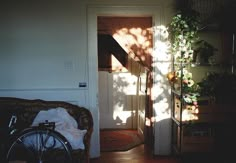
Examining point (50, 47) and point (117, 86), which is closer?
point (50, 47)

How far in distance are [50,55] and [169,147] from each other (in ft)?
6.59

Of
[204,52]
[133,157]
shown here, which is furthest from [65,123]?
[204,52]

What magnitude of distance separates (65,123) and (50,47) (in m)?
1.09

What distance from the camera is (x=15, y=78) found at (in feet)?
11.9

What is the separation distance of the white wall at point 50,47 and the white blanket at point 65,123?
0.50 meters

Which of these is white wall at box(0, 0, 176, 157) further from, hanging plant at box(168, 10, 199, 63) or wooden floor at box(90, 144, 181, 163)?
wooden floor at box(90, 144, 181, 163)

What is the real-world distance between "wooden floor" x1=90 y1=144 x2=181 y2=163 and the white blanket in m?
0.92

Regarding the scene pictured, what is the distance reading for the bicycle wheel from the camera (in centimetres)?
251

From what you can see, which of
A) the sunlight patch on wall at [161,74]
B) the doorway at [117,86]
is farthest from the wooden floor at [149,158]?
the doorway at [117,86]

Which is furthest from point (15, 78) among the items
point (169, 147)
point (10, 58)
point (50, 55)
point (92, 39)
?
point (169, 147)

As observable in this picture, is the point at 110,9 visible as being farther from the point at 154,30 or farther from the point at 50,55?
the point at 50,55

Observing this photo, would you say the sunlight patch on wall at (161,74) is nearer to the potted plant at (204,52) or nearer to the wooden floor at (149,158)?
the potted plant at (204,52)

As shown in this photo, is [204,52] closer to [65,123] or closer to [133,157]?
[133,157]

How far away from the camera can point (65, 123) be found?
3049mm
